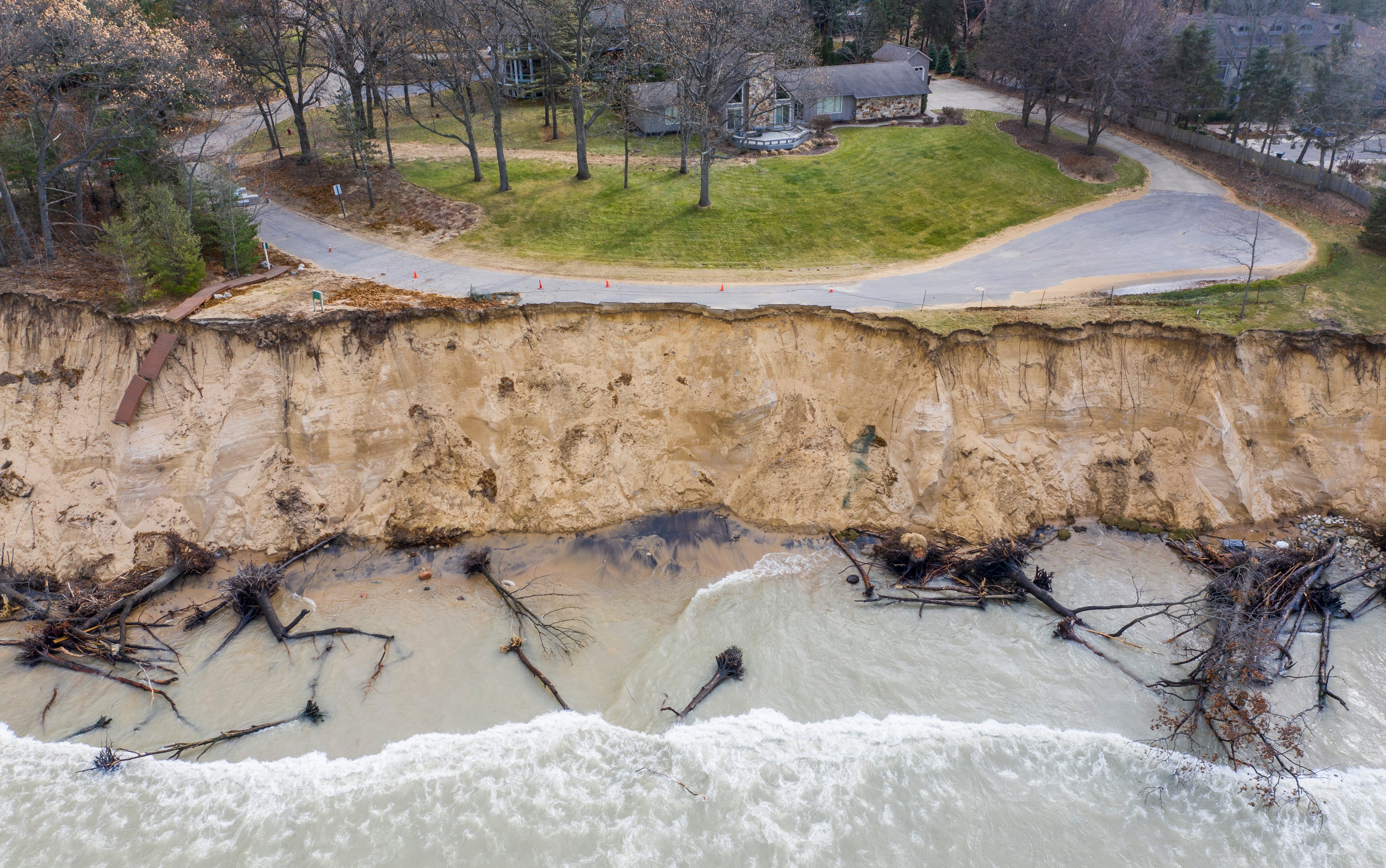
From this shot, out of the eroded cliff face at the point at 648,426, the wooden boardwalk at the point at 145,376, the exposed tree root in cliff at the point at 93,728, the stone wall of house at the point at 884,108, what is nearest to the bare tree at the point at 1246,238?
the eroded cliff face at the point at 648,426

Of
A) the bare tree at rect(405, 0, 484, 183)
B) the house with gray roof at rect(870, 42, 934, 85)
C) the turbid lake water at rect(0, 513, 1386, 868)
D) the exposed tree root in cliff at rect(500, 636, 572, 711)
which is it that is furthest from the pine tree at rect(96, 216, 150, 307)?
the house with gray roof at rect(870, 42, 934, 85)

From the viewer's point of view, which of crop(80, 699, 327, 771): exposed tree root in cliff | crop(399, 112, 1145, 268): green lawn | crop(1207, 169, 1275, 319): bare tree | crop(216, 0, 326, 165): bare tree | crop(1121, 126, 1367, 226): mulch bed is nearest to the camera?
crop(80, 699, 327, 771): exposed tree root in cliff

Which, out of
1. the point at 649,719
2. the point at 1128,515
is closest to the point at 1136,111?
the point at 1128,515

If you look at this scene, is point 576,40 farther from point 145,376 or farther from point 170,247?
point 145,376

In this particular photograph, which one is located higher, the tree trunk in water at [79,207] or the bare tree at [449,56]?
the bare tree at [449,56]

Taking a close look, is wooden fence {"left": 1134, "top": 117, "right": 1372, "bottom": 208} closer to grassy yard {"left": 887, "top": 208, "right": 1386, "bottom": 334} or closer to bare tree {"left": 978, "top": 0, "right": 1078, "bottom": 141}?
bare tree {"left": 978, "top": 0, "right": 1078, "bottom": 141}

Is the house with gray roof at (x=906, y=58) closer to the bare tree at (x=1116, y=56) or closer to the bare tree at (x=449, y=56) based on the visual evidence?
the bare tree at (x=1116, y=56)

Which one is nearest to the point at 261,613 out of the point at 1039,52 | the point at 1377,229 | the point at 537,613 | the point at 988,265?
the point at 537,613
